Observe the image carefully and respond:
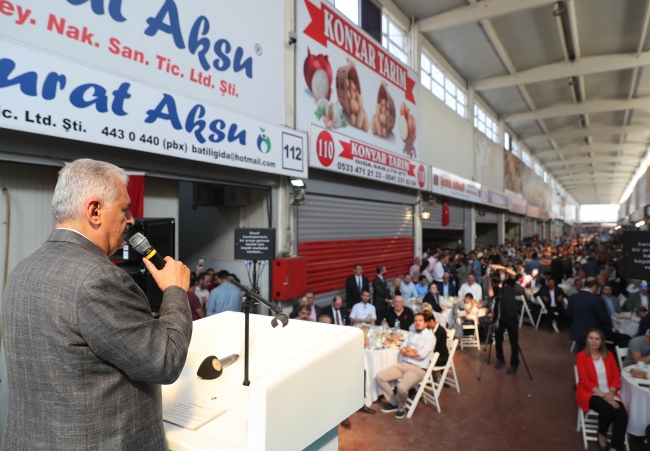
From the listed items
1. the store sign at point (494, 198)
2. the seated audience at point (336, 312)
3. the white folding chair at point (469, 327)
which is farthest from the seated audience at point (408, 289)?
the store sign at point (494, 198)

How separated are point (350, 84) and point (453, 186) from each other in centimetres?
662

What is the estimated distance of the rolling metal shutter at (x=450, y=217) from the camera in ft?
44.5

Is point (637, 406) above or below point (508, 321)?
below

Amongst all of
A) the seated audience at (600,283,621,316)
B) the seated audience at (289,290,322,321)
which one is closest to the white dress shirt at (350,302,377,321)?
the seated audience at (289,290,322,321)

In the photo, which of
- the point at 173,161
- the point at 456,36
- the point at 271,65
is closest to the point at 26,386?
the point at 173,161

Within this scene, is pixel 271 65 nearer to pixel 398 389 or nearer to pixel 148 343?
pixel 398 389

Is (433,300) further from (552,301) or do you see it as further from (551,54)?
(551,54)

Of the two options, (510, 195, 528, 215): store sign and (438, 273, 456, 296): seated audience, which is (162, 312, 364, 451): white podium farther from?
(510, 195, 528, 215): store sign

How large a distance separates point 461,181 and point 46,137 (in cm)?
1286

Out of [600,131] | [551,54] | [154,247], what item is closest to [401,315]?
[154,247]

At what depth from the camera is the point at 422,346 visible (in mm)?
5348

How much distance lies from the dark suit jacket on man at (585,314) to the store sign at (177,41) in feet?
17.9

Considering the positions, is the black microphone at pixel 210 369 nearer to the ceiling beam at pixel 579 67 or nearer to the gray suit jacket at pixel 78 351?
the gray suit jacket at pixel 78 351

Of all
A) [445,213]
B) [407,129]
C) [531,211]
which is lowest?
[445,213]
